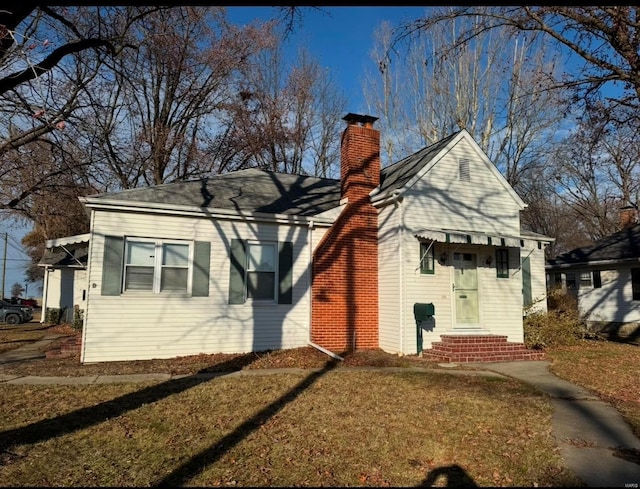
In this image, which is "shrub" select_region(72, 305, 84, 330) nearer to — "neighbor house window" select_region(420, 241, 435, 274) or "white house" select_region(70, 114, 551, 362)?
"white house" select_region(70, 114, 551, 362)

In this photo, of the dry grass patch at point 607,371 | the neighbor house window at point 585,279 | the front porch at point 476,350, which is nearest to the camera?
the dry grass patch at point 607,371

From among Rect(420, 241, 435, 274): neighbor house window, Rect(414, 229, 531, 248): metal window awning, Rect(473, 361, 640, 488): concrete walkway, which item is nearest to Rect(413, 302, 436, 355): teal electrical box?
Rect(420, 241, 435, 274): neighbor house window

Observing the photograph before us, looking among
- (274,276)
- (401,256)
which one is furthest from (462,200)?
(274,276)

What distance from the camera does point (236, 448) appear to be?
4.82 meters

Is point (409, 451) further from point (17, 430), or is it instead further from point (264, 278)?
point (264, 278)

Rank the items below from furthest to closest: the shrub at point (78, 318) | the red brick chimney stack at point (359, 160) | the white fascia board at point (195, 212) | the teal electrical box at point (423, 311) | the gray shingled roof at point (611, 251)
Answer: the gray shingled roof at point (611, 251) < the shrub at point (78, 318) < the red brick chimney stack at point (359, 160) < the teal electrical box at point (423, 311) < the white fascia board at point (195, 212)

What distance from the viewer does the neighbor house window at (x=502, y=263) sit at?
12.8 meters

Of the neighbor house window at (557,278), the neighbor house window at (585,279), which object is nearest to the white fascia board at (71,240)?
the neighbor house window at (585,279)

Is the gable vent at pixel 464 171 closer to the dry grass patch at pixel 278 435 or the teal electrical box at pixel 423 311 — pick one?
the teal electrical box at pixel 423 311

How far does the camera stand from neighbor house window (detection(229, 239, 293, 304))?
11.4 meters

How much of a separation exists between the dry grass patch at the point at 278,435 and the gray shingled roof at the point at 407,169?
5.82m

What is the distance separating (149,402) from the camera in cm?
668

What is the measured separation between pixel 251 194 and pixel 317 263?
2969 millimetres

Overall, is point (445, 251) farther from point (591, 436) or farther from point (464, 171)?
point (591, 436)
